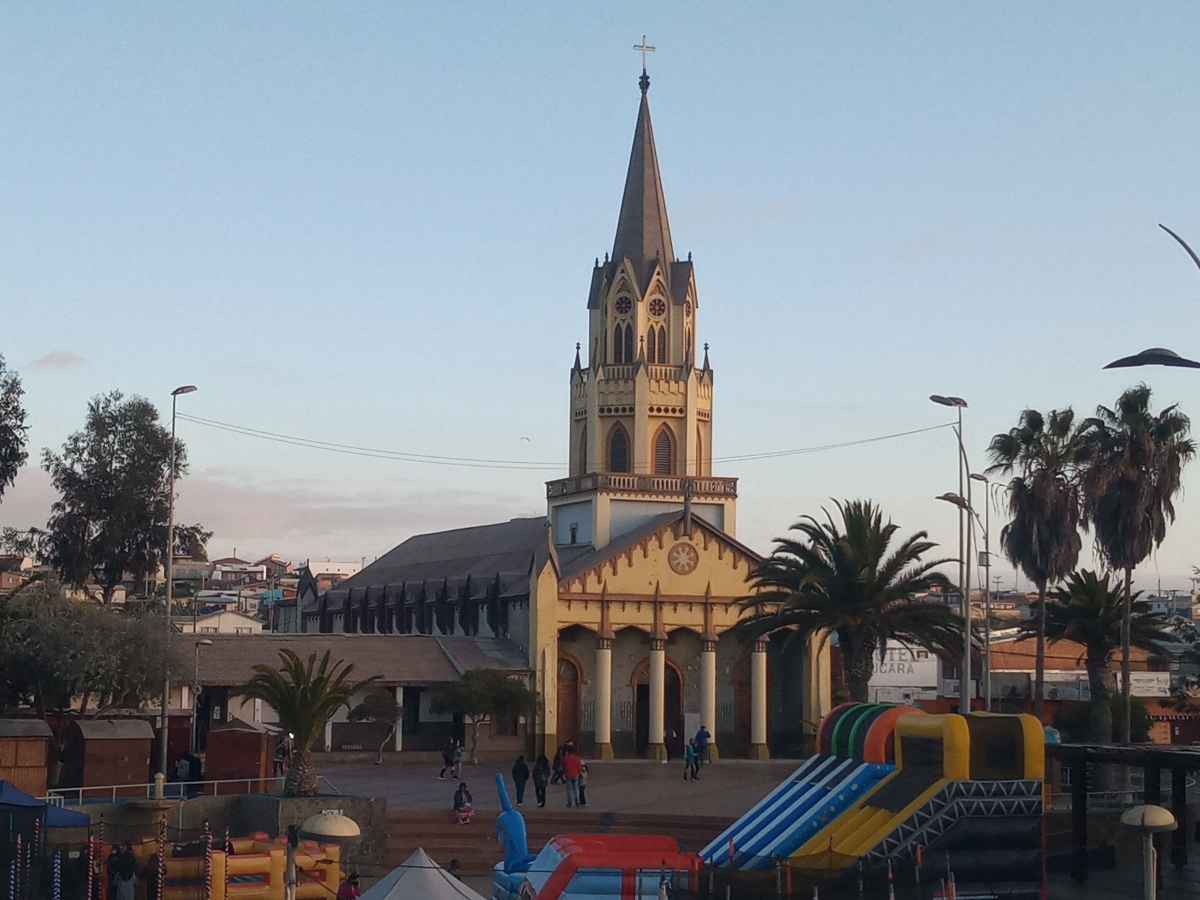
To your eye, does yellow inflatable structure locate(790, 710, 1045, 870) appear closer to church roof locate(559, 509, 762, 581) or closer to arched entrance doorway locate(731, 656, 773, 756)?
church roof locate(559, 509, 762, 581)

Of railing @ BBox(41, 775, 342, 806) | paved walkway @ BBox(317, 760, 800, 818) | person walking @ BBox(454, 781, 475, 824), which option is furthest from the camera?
paved walkway @ BBox(317, 760, 800, 818)

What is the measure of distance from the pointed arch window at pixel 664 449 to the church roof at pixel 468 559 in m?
5.46

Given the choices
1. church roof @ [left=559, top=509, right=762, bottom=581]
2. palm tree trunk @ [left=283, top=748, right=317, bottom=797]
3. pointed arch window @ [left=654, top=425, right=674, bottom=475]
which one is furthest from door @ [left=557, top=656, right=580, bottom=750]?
palm tree trunk @ [left=283, top=748, right=317, bottom=797]

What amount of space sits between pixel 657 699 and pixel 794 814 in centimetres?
2268

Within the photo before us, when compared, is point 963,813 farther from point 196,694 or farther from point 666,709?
point 666,709

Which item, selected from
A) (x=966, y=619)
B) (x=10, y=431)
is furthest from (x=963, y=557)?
(x=10, y=431)

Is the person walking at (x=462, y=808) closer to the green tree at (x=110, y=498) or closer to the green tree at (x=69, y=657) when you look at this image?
the green tree at (x=69, y=657)

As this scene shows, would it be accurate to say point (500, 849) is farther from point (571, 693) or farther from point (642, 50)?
point (642, 50)

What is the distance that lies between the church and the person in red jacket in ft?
44.5

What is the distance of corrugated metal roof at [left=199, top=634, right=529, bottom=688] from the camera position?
50.4m

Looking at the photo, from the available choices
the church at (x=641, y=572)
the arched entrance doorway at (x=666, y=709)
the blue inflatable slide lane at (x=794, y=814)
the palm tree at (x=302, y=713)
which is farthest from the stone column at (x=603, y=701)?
the blue inflatable slide lane at (x=794, y=814)

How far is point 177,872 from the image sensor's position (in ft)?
87.6

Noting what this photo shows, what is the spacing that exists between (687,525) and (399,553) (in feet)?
92.5

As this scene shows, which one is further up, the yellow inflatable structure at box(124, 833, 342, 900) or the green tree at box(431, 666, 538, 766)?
the green tree at box(431, 666, 538, 766)
